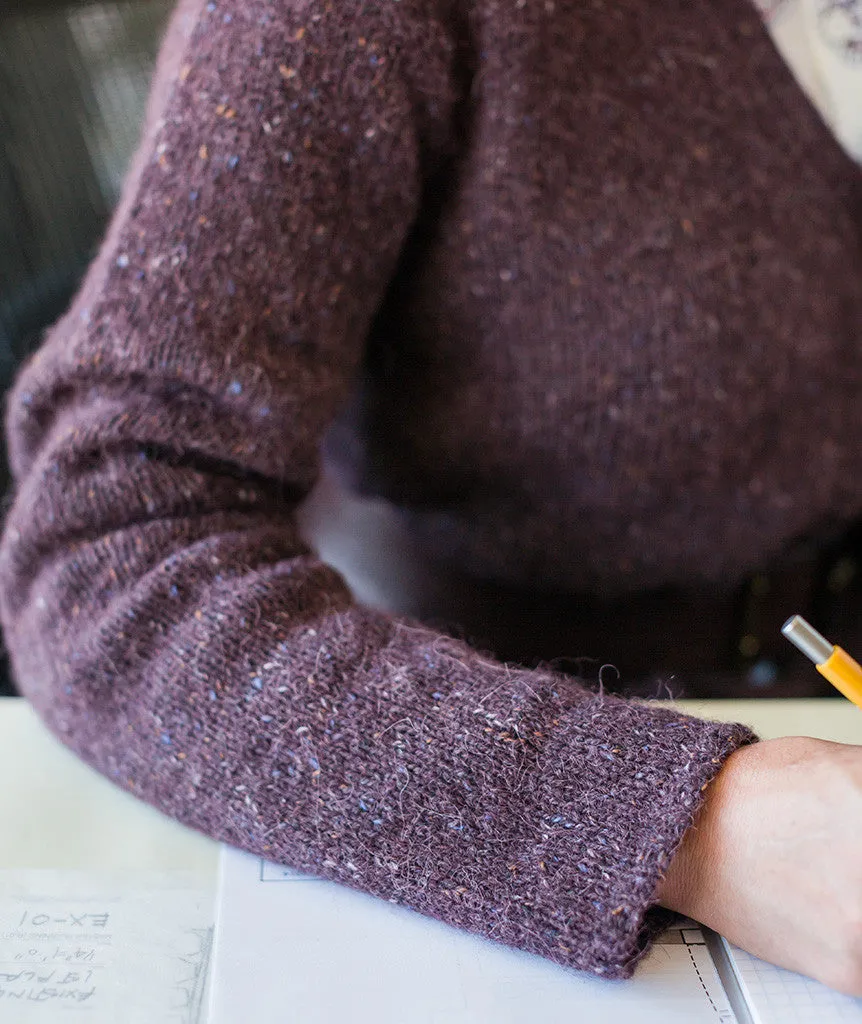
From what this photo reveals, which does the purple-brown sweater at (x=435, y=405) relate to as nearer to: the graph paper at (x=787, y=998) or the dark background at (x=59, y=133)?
the graph paper at (x=787, y=998)

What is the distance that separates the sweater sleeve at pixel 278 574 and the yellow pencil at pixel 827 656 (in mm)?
41

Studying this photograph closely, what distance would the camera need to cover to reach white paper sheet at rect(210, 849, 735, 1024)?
0.32 metres

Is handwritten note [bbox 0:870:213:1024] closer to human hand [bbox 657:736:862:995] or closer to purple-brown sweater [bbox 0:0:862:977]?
purple-brown sweater [bbox 0:0:862:977]

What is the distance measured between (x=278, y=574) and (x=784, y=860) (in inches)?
8.9

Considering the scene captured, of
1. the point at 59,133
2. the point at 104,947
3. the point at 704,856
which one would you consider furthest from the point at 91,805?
the point at 59,133

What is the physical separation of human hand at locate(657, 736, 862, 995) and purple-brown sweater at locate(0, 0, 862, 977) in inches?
0.7

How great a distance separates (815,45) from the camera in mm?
525

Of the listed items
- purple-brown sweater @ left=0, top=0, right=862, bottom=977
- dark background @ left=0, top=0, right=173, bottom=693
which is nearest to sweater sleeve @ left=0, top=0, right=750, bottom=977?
purple-brown sweater @ left=0, top=0, right=862, bottom=977

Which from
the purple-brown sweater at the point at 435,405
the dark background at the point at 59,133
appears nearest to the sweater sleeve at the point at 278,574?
the purple-brown sweater at the point at 435,405

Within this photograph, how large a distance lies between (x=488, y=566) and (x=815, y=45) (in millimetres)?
353

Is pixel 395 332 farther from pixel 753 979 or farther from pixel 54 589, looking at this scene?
pixel 753 979

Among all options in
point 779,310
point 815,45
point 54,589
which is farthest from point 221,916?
point 815,45

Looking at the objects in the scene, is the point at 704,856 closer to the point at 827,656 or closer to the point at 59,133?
the point at 827,656

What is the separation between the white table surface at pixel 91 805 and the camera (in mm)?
396
